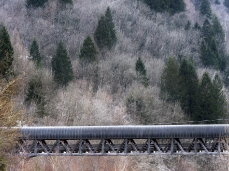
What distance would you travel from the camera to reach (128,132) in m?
26.9

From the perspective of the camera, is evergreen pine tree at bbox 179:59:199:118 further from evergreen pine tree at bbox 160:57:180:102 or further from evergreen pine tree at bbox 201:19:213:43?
evergreen pine tree at bbox 201:19:213:43

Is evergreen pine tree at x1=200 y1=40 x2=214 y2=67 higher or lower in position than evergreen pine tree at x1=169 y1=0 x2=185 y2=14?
lower

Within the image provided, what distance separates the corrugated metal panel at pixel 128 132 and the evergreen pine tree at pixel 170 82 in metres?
19.5

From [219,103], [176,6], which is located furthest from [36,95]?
[176,6]

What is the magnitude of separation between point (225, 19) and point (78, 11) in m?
38.3

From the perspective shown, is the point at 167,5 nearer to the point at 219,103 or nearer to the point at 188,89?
the point at 188,89

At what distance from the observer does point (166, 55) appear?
58.4m

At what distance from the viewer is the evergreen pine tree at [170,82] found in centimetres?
4609

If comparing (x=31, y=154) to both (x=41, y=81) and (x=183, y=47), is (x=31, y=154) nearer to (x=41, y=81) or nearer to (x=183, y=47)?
(x=41, y=81)

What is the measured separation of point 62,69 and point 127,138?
20.8 meters

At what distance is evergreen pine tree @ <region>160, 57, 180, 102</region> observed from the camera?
4609 centimetres

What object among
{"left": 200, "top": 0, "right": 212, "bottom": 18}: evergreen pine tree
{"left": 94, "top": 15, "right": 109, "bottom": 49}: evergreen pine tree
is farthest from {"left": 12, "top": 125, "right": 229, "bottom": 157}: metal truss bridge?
{"left": 200, "top": 0, "right": 212, "bottom": 18}: evergreen pine tree

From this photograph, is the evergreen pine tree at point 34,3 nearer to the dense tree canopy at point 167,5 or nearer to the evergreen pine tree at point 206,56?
the dense tree canopy at point 167,5

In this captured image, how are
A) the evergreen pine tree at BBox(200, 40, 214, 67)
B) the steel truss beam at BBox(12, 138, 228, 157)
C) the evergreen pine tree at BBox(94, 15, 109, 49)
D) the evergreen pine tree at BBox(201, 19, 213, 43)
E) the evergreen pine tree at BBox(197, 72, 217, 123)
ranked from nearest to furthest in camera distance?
the steel truss beam at BBox(12, 138, 228, 157) < the evergreen pine tree at BBox(197, 72, 217, 123) < the evergreen pine tree at BBox(94, 15, 109, 49) < the evergreen pine tree at BBox(200, 40, 214, 67) < the evergreen pine tree at BBox(201, 19, 213, 43)
